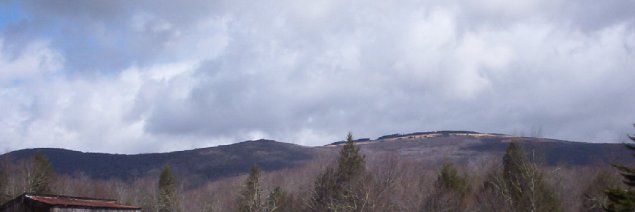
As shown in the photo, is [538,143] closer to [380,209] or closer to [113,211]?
[380,209]

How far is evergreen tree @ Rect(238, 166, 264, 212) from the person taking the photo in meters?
65.9

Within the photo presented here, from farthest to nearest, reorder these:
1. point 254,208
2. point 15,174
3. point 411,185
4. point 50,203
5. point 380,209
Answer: point 15,174 → point 411,185 → point 254,208 → point 380,209 → point 50,203

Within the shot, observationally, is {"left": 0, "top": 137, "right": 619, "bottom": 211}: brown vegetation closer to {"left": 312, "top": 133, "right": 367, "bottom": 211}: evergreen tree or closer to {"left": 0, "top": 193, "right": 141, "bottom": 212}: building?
{"left": 312, "top": 133, "right": 367, "bottom": 211}: evergreen tree

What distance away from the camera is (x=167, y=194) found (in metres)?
80.4

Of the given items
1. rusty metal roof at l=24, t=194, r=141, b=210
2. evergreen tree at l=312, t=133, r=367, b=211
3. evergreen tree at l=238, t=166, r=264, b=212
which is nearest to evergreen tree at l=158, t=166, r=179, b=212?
evergreen tree at l=238, t=166, r=264, b=212

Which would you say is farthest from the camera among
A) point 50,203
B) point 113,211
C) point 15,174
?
point 15,174

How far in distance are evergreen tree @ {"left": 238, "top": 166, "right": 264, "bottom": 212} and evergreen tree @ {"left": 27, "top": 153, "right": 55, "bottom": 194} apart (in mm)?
23419

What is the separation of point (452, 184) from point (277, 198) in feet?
61.6

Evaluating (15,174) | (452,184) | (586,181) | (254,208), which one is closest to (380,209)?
(452,184)

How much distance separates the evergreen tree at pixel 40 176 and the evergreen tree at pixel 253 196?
23419 mm

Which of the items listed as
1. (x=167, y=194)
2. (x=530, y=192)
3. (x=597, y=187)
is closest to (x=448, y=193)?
(x=530, y=192)

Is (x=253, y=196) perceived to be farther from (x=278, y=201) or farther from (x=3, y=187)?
(x=3, y=187)

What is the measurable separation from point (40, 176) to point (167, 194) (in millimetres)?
14602

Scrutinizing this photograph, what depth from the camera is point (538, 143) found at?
5284 centimetres
